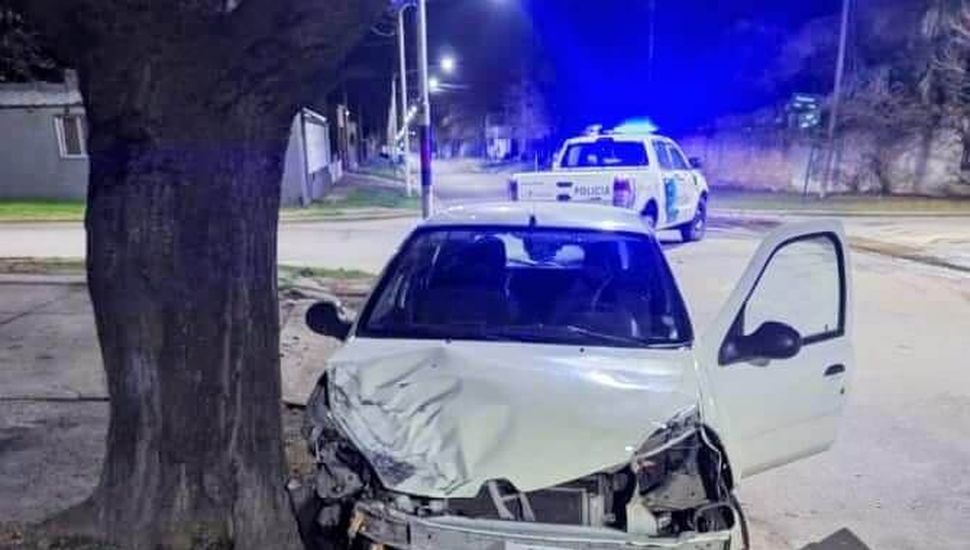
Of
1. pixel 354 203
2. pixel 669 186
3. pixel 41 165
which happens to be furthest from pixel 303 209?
pixel 669 186

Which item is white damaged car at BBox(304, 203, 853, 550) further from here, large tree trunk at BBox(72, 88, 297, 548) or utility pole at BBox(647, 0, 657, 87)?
utility pole at BBox(647, 0, 657, 87)

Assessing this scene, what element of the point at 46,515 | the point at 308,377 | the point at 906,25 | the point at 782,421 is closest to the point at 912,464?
the point at 782,421

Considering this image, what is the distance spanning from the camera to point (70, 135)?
25578 mm

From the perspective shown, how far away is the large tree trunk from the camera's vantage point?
121 inches

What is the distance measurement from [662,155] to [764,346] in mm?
11414

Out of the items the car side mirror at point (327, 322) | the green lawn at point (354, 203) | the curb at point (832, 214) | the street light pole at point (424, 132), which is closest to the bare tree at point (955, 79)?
the curb at point (832, 214)

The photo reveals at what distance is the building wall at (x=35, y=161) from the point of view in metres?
25.3

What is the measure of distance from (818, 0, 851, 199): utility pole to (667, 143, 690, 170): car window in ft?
44.8

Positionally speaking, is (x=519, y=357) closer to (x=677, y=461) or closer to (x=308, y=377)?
(x=677, y=461)

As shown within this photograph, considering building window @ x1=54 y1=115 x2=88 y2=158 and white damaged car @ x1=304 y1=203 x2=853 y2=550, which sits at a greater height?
building window @ x1=54 y1=115 x2=88 y2=158

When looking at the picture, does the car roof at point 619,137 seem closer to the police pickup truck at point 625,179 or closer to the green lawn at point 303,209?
the police pickup truck at point 625,179

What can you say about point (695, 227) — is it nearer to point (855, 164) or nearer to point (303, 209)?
point (303, 209)

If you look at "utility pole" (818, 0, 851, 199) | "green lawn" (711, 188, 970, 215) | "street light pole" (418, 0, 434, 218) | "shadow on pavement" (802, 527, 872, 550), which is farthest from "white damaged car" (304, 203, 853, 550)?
"utility pole" (818, 0, 851, 199)

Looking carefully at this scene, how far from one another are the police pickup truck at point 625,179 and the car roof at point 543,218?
7.38 meters
